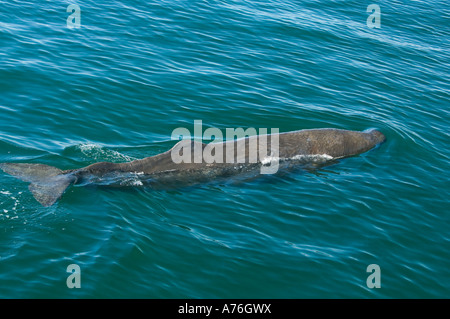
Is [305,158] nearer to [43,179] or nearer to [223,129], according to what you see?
[223,129]

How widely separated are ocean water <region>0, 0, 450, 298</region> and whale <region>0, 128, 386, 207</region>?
0.97 ft

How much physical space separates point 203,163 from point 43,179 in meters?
3.49

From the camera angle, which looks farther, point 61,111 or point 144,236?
point 61,111

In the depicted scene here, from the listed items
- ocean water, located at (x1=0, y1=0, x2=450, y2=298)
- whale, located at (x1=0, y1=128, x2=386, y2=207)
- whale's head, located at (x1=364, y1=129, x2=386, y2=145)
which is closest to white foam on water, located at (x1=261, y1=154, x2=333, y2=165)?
whale, located at (x1=0, y1=128, x2=386, y2=207)

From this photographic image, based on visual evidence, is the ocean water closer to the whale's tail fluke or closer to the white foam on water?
the whale's tail fluke

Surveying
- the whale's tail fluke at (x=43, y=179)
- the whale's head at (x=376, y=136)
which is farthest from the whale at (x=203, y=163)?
the whale's head at (x=376, y=136)

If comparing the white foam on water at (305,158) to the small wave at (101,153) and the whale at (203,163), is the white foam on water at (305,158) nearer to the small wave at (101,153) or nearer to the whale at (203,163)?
the whale at (203,163)

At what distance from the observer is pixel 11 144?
552 inches

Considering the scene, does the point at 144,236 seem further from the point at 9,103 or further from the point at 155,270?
the point at 9,103

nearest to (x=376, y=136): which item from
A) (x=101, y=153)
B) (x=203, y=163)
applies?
(x=203, y=163)

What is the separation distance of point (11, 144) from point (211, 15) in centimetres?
1277

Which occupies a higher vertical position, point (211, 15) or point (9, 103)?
point (211, 15)
